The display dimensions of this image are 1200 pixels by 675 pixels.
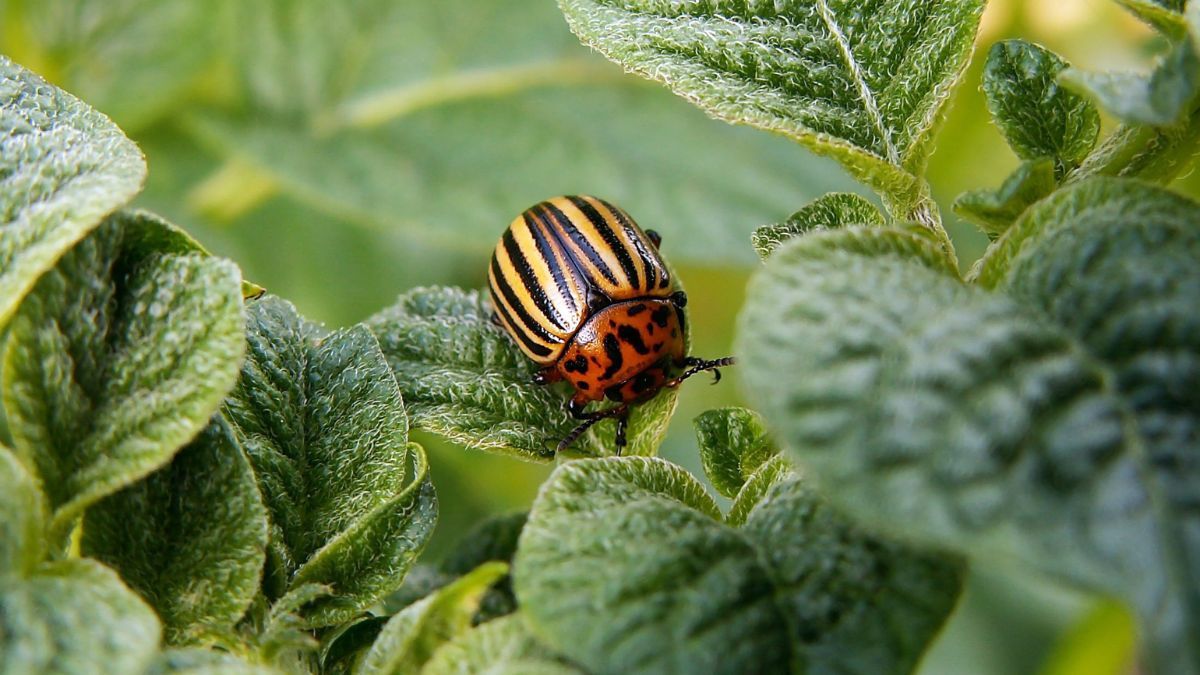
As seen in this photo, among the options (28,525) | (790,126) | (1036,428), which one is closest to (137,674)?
(28,525)

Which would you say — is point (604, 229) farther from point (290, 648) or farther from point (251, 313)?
point (290, 648)

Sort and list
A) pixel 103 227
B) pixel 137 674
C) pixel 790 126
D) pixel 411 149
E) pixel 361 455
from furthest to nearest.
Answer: pixel 411 149 < pixel 361 455 < pixel 790 126 < pixel 103 227 < pixel 137 674

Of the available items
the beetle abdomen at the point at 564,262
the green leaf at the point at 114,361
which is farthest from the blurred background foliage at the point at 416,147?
the green leaf at the point at 114,361

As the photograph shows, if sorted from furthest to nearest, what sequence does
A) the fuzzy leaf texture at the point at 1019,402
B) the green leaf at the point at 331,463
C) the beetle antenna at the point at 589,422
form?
the beetle antenna at the point at 589,422
the green leaf at the point at 331,463
the fuzzy leaf texture at the point at 1019,402

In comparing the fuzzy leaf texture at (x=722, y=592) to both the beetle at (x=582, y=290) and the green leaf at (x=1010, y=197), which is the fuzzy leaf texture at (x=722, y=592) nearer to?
the green leaf at (x=1010, y=197)

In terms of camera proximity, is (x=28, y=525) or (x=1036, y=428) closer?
(x=1036, y=428)

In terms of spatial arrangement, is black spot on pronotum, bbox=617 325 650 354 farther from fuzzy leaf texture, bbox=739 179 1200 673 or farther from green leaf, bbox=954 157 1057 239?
fuzzy leaf texture, bbox=739 179 1200 673

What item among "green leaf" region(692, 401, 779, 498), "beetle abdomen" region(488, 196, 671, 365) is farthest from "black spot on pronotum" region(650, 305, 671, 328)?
"green leaf" region(692, 401, 779, 498)
